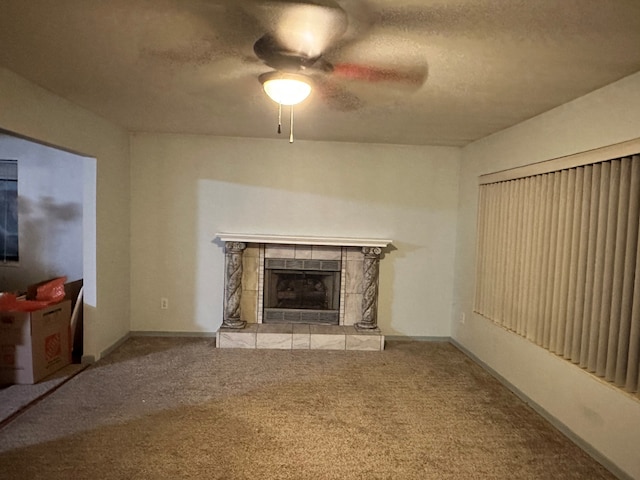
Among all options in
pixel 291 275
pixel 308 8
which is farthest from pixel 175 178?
pixel 308 8

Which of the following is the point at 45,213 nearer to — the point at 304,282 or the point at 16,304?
the point at 16,304

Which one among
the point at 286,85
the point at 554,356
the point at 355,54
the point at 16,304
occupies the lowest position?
the point at 554,356

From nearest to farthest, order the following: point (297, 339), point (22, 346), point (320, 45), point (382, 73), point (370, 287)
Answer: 1. point (320, 45)
2. point (382, 73)
3. point (22, 346)
4. point (297, 339)
5. point (370, 287)

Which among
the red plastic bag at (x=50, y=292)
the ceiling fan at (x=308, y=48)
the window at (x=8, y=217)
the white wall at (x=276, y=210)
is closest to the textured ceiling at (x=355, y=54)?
the ceiling fan at (x=308, y=48)

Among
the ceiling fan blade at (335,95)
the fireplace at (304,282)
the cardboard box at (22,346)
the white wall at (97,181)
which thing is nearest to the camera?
the ceiling fan blade at (335,95)

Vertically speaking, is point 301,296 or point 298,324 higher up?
point 301,296

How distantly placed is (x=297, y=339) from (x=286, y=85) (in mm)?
2746

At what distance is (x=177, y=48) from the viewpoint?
6.82ft

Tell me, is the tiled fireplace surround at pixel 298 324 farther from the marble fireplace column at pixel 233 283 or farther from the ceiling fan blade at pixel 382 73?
the ceiling fan blade at pixel 382 73

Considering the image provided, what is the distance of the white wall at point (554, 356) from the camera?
7.33 ft

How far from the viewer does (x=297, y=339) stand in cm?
422

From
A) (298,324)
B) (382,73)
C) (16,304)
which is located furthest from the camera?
(298,324)

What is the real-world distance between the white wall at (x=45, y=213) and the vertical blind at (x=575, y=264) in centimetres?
440

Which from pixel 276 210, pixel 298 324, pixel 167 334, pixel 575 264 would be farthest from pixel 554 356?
pixel 167 334
